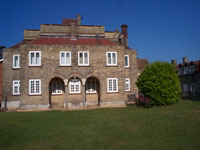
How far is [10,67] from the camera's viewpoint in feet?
89.8

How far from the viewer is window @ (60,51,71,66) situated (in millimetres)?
24938

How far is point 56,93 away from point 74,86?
2637 millimetres

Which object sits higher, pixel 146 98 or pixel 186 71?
pixel 186 71

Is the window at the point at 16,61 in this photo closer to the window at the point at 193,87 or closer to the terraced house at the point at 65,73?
the terraced house at the point at 65,73

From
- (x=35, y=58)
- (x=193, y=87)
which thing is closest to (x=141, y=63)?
(x=193, y=87)

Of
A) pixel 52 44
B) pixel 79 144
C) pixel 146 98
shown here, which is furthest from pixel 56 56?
pixel 79 144

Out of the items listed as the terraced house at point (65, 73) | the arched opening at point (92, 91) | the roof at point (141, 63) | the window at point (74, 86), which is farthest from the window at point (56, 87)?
the roof at point (141, 63)

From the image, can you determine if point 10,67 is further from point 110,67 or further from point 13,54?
point 110,67

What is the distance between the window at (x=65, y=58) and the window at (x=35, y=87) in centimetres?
370

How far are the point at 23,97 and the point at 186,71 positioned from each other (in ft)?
115

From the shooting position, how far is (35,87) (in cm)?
2409

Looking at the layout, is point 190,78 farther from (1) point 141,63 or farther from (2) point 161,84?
(2) point 161,84

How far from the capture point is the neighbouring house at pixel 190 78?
4023 cm

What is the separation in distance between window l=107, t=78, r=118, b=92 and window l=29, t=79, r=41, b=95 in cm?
874
